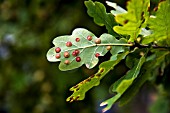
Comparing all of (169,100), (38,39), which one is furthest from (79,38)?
(38,39)

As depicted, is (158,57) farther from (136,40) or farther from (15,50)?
(15,50)

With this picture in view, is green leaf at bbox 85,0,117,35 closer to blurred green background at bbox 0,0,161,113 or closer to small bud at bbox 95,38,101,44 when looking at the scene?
small bud at bbox 95,38,101,44

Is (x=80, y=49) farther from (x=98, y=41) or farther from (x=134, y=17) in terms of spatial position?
(x=134, y=17)

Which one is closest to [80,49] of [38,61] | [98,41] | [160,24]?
[98,41]

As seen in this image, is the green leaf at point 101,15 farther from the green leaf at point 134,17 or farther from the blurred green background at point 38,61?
the blurred green background at point 38,61

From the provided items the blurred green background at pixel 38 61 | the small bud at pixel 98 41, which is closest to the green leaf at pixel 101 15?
the small bud at pixel 98 41
